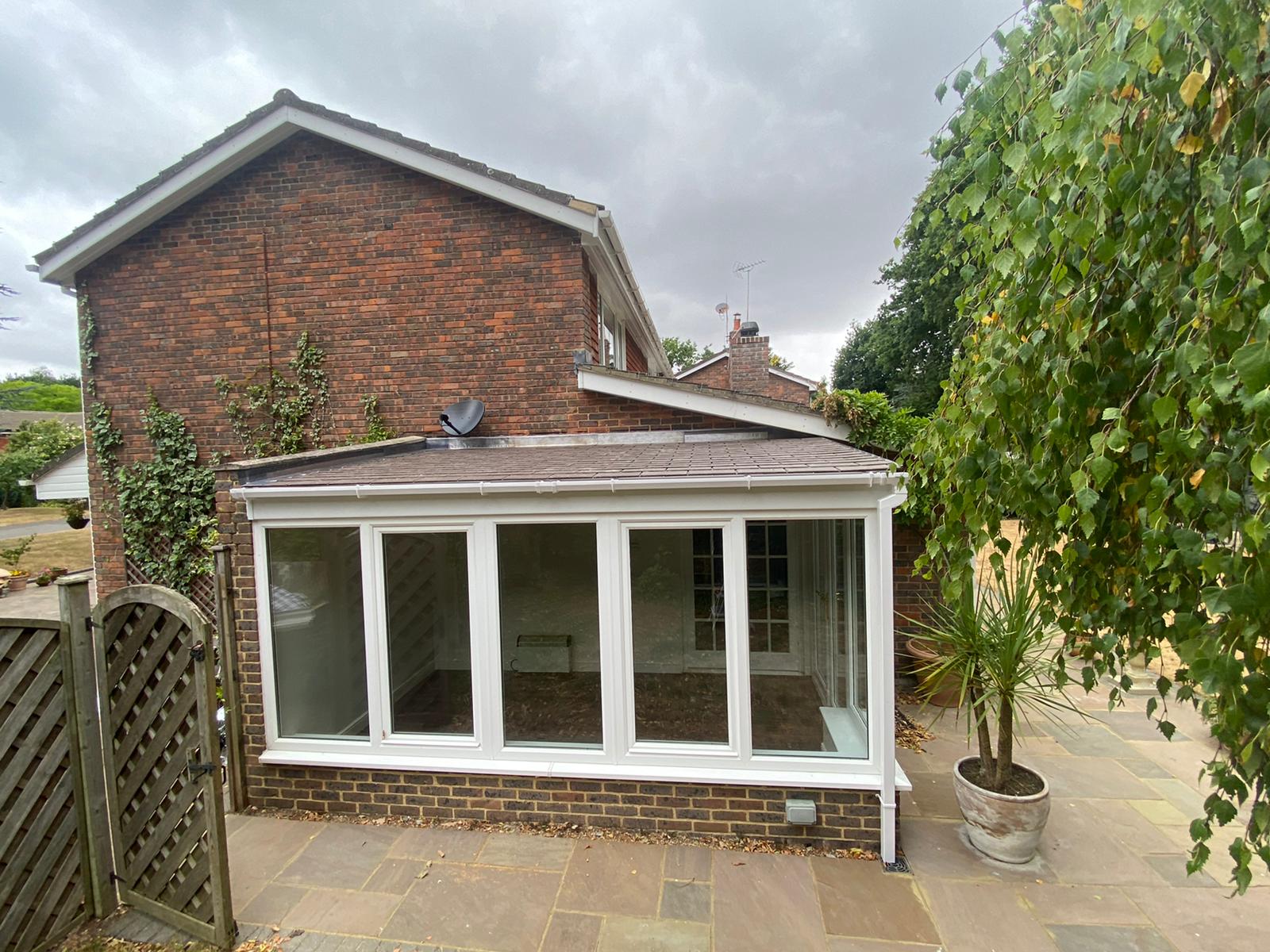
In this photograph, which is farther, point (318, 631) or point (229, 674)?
point (318, 631)

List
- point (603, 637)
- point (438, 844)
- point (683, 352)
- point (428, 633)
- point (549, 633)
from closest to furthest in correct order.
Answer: point (438, 844)
point (603, 637)
point (428, 633)
point (549, 633)
point (683, 352)

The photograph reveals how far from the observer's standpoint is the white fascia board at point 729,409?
662cm

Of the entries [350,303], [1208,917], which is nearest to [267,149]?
[350,303]

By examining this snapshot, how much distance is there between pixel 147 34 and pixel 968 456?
35.8 feet

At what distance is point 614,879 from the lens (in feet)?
12.1

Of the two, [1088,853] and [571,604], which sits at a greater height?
[571,604]

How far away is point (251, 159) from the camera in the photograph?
7723mm

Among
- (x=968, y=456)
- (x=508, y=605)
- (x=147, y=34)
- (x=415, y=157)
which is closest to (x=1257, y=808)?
(x=968, y=456)

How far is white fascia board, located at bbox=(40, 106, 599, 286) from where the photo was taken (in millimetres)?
7109

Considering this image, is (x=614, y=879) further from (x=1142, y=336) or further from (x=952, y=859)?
(x=1142, y=336)

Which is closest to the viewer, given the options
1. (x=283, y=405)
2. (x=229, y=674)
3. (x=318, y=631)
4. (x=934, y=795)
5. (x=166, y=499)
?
(x=229, y=674)

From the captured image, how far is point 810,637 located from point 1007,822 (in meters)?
2.03

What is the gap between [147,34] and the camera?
7.12m

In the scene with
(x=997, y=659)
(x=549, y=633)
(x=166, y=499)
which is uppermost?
(x=166, y=499)
